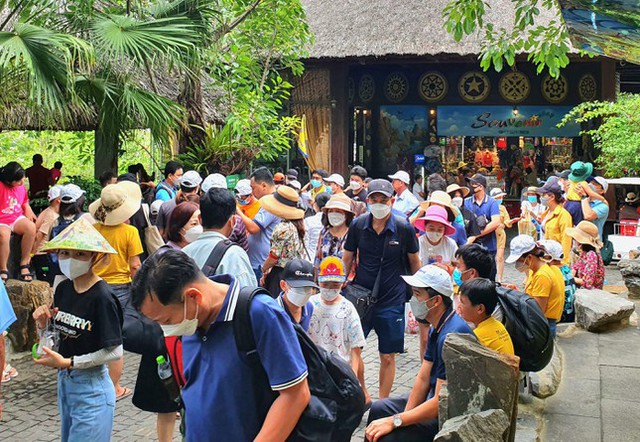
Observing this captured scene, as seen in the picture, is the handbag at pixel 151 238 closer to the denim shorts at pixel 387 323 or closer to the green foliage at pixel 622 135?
the denim shorts at pixel 387 323

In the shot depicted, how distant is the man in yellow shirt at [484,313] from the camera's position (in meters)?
4.66

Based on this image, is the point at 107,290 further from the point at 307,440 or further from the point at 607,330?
the point at 607,330

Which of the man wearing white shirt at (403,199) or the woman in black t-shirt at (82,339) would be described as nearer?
the woman in black t-shirt at (82,339)

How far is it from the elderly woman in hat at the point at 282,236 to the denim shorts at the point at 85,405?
9.32 ft

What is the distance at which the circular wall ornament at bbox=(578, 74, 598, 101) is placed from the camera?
59.4ft

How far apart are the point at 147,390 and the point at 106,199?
1.96 m

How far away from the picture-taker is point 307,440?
2783 mm

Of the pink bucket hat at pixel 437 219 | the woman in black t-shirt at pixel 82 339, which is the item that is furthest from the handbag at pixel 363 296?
the woman in black t-shirt at pixel 82 339

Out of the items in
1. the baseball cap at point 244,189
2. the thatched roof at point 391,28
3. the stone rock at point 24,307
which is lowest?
the stone rock at point 24,307

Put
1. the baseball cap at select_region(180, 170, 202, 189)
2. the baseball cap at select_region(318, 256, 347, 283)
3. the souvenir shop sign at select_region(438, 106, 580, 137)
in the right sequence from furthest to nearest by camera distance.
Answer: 1. the souvenir shop sign at select_region(438, 106, 580, 137)
2. the baseball cap at select_region(180, 170, 202, 189)
3. the baseball cap at select_region(318, 256, 347, 283)

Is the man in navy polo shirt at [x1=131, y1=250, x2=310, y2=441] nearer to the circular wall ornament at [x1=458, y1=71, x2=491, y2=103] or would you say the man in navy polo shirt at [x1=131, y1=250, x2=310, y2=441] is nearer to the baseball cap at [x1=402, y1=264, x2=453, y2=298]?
the baseball cap at [x1=402, y1=264, x2=453, y2=298]

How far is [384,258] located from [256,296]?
12.7 feet

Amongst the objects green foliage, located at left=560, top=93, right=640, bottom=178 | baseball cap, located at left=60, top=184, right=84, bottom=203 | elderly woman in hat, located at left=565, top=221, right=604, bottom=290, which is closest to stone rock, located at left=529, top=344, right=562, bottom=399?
elderly woman in hat, located at left=565, top=221, right=604, bottom=290

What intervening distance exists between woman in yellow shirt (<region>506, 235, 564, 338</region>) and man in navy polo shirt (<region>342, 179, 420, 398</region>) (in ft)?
2.76
